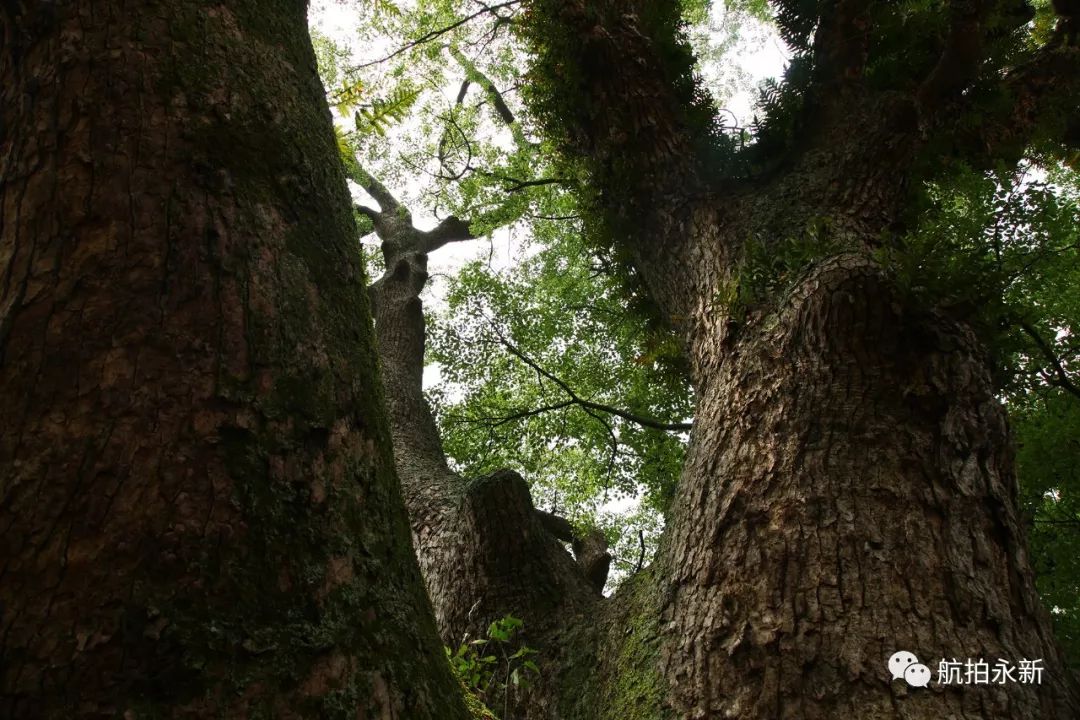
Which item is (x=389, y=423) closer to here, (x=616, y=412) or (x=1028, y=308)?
(x=1028, y=308)

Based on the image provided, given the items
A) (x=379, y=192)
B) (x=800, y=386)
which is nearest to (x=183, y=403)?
(x=800, y=386)

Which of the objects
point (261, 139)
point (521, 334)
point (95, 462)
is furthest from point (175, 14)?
point (521, 334)

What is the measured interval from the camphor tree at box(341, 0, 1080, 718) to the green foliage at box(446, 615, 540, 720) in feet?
0.33

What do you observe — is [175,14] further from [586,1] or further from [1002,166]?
[1002,166]

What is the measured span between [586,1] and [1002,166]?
2.80 metres

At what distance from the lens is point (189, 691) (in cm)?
110

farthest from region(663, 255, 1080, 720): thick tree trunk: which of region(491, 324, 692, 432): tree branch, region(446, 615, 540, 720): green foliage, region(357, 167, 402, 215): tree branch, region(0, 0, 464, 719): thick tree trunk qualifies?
region(357, 167, 402, 215): tree branch

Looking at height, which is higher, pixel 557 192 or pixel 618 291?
pixel 557 192

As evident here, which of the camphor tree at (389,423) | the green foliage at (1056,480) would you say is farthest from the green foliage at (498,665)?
the green foliage at (1056,480)

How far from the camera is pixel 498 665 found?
304cm

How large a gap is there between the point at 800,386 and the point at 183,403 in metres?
2.15

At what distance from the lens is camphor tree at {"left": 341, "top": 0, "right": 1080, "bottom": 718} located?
211 centimetres

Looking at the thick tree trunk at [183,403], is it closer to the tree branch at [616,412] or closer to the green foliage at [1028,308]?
the green foliage at [1028,308]

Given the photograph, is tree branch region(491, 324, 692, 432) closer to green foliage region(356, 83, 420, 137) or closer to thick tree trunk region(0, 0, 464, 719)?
green foliage region(356, 83, 420, 137)
